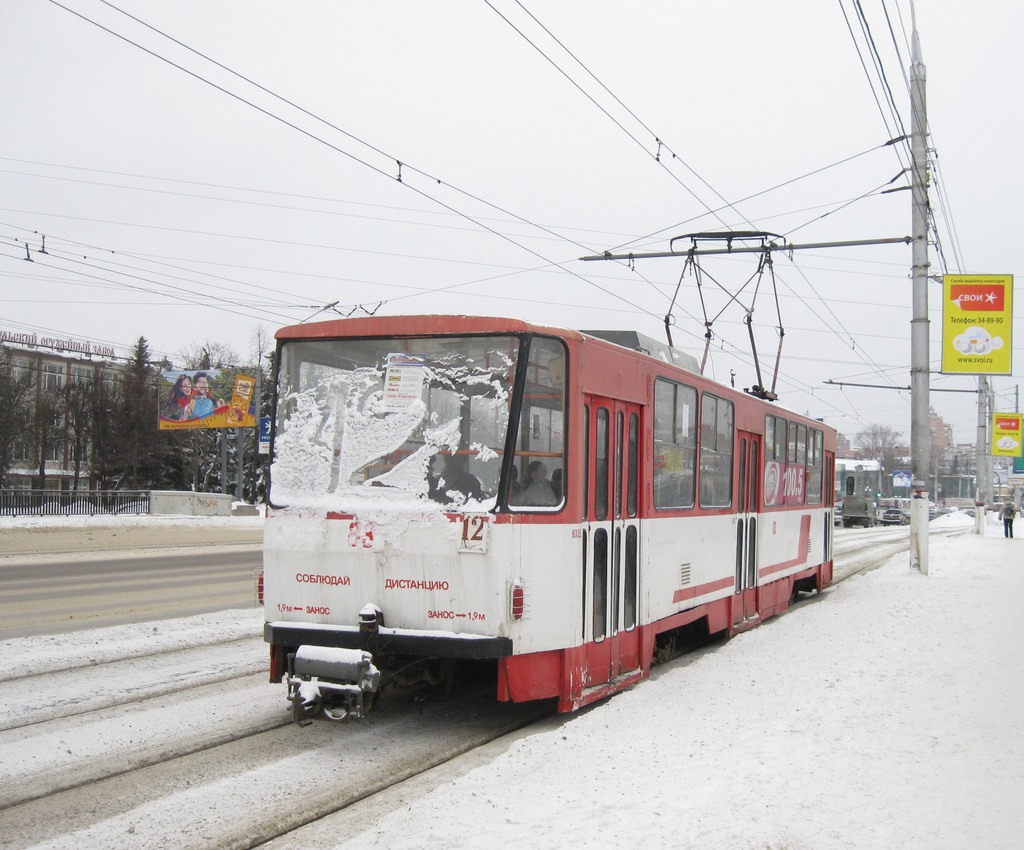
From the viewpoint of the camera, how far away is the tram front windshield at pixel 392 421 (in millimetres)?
7191

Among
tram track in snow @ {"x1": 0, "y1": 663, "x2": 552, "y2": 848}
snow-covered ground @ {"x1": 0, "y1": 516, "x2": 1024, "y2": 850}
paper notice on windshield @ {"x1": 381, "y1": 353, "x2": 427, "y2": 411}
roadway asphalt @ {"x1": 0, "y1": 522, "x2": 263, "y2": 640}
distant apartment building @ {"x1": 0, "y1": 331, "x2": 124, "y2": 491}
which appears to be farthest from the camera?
distant apartment building @ {"x1": 0, "y1": 331, "x2": 124, "y2": 491}

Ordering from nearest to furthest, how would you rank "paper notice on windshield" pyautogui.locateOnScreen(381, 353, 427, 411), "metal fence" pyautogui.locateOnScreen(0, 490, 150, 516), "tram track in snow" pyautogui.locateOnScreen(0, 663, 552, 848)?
"tram track in snow" pyautogui.locateOnScreen(0, 663, 552, 848) → "paper notice on windshield" pyautogui.locateOnScreen(381, 353, 427, 411) → "metal fence" pyautogui.locateOnScreen(0, 490, 150, 516)

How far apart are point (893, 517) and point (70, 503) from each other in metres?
55.0

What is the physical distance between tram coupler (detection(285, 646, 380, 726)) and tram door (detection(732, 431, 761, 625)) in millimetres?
6331

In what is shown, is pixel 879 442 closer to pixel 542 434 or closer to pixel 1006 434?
pixel 1006 434

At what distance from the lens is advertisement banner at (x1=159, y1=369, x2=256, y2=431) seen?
4725cm

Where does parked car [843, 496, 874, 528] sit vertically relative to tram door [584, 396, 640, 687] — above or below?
below

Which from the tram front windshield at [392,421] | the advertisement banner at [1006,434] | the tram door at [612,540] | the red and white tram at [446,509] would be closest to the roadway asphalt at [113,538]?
the tram front windshield at [392,421]

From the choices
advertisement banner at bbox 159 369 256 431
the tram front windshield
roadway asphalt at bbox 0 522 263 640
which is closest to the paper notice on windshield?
the tram front windshield

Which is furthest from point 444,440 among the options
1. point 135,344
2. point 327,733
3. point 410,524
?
point 135,344

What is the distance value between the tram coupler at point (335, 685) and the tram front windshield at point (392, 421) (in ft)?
3.55

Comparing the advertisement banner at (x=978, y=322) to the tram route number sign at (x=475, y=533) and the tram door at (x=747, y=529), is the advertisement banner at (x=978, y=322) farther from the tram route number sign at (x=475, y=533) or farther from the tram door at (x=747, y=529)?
the tram route number sign at (x=475, y=533)

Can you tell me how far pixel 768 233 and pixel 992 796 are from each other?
11.1m

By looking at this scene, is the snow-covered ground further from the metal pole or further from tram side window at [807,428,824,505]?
the metal pole
